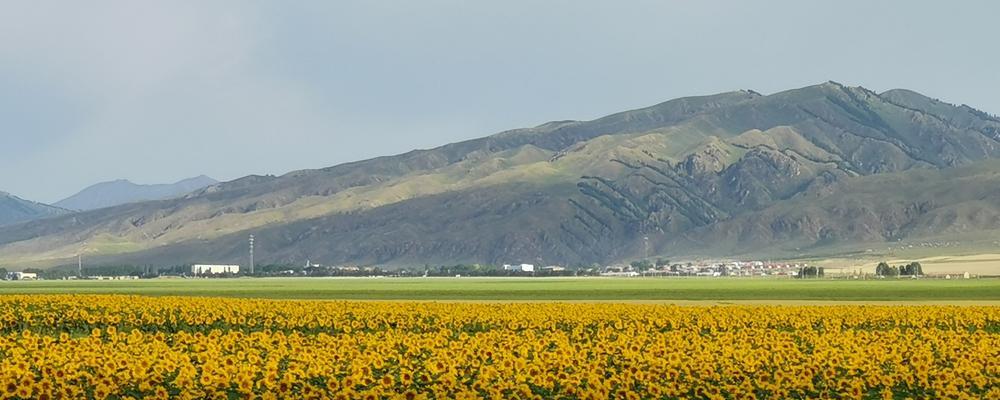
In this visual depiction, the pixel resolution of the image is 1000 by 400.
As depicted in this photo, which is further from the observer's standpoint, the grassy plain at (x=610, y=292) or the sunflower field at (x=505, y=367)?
the grassy plain at (x=610, y=292)

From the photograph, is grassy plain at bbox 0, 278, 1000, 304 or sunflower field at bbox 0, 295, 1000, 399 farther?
grassy plain at bbox 0, 278, 1000, 304

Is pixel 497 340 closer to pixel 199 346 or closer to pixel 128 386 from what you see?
pixel 199 346

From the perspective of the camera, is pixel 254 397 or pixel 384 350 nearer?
pixel 254 397

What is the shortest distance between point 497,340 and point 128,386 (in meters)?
10.6

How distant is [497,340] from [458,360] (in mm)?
6545

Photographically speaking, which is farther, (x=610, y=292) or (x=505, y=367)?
(x=610, y=292)

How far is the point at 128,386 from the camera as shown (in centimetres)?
2370

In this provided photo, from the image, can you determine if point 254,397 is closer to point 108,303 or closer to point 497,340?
point 497,340

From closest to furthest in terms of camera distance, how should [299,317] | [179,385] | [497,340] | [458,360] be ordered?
[179,385], [458,360], [497,340], [299,317]

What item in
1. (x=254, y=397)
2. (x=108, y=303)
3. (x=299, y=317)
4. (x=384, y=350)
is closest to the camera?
(x=254, y=397)

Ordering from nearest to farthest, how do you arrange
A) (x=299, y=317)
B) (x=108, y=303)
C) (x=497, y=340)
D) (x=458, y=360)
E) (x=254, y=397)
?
(x=254, y=397)
(x=458, y=360)
(x=497, y=340)
(x=299, y=317)
(x=108, y=303)

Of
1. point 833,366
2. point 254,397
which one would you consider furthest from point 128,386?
point 833,366

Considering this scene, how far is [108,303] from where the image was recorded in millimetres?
56531

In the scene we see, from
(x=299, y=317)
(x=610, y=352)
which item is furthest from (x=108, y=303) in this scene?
(x=610, y=352)
